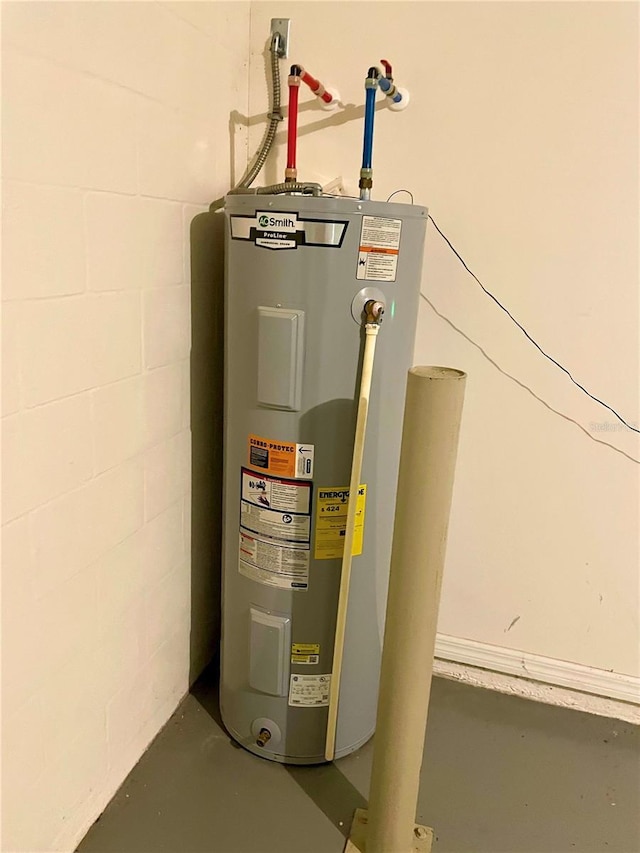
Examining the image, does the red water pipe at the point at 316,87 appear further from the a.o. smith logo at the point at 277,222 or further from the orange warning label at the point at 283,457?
the orange warning label at the point at 283,457

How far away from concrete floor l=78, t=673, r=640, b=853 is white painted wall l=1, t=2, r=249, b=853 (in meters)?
0.12

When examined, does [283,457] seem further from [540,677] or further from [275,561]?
[540,677]

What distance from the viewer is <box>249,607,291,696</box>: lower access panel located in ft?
4.91

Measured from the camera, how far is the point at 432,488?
3.69ft

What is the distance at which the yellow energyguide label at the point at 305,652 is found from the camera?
1.50 metres

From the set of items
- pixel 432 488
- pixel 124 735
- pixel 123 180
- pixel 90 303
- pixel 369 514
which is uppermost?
pixel 123 180

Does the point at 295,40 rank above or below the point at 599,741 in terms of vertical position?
above

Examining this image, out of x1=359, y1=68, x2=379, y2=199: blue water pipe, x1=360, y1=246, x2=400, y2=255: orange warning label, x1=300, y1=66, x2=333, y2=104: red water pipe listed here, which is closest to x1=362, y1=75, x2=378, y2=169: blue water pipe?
x1=359, y1=68, x2=379, y2=199: blue water pipe

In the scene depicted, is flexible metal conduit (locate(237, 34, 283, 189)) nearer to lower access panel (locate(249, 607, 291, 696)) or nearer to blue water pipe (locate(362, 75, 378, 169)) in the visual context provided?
blue water pipe (locate(362, 75, 378, 169))

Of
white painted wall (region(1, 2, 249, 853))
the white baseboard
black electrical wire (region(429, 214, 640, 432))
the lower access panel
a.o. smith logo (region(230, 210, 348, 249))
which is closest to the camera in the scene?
white painted wall (region(1, 2, 249, 853))

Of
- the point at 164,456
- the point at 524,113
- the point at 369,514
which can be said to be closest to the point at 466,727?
the point at 369,514

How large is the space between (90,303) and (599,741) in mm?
1597

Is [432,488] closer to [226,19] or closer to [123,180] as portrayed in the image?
[123,180]

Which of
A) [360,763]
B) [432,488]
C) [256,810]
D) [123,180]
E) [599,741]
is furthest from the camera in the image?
[599,741]
